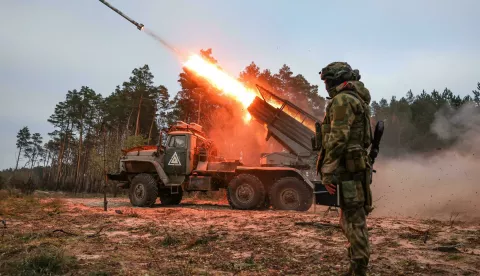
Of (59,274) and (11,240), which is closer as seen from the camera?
(59,274)

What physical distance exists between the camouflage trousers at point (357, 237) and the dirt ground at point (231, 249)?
15.8 inches

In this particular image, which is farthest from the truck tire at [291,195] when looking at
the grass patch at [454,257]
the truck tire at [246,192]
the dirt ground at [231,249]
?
the grass patch at [454,257]

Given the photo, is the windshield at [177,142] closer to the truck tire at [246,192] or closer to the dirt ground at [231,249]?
the truck tire at [246,192]

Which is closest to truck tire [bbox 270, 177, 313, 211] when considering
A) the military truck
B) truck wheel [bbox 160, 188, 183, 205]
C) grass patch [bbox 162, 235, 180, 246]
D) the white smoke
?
the military truck

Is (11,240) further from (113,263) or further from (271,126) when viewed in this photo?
(271,126)

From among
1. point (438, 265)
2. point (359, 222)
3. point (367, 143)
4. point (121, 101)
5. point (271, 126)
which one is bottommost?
point (438, 265)

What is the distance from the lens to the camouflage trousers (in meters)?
3.48

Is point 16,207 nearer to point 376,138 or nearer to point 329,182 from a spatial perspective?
point 329,182

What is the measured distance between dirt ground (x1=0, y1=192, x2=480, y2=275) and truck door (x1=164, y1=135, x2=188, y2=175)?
5103mm

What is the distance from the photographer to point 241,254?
4660 millimetres

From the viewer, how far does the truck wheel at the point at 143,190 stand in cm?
1212

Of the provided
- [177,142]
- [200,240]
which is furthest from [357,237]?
[177,142]

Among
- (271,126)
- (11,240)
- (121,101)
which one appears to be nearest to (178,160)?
(271,126)

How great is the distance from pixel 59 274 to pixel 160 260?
3.80 feet
